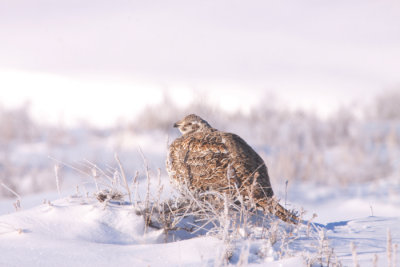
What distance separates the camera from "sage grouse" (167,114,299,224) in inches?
154

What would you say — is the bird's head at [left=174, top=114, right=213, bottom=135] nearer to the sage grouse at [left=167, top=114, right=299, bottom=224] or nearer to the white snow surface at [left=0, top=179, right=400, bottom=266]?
the sage grouse at [left=167, top=114, right=299, bottom=224]

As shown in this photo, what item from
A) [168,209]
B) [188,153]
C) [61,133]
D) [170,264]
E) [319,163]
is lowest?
[170,264]

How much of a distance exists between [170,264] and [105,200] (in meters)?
0.93

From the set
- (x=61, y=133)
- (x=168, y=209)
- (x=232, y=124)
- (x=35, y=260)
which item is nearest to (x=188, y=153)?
(x=168, y=209)

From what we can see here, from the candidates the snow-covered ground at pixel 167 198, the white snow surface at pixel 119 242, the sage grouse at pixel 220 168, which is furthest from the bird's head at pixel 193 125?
the white snow surface at pixel 119 242

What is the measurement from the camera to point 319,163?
36.7ft

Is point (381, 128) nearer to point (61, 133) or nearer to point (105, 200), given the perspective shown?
point (61, 133)

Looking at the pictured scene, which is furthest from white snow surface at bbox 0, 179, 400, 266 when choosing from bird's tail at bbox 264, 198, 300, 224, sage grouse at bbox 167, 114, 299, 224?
sage grouse at bbox 167, 114, 299, 224

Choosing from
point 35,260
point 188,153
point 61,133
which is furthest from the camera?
point 61,133

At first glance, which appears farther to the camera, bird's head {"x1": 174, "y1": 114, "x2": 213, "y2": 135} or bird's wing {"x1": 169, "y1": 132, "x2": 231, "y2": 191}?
bird's head {"x1": 174, "y1": 114, "x2": 213, "y2": 135}

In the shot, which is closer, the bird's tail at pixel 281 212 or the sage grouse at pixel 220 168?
the bird's tail at pixel 281 212

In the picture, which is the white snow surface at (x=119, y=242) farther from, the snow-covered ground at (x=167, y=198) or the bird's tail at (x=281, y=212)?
A: the bird's tail at (x=281, y=212)

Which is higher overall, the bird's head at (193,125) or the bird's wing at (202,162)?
the bird's head at (193,125)

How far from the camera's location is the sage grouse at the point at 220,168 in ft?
12.8
